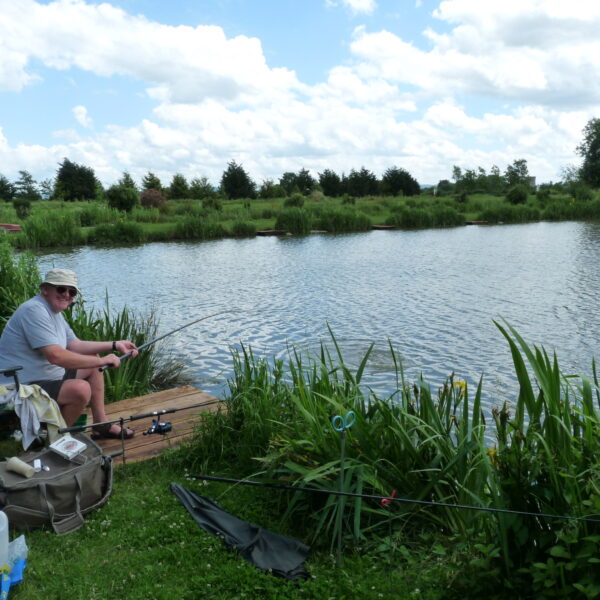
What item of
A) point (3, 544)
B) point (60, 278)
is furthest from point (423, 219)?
point (3, 544)

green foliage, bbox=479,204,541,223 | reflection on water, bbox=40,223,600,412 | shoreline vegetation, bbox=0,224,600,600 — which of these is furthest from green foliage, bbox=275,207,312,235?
shoreline vegetation, bbox=0,224,600,600

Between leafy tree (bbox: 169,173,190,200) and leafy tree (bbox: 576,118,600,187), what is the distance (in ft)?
110

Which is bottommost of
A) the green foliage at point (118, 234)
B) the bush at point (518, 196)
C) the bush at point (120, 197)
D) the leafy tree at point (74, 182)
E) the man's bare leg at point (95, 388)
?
the man's bare leg at point (95, 388)

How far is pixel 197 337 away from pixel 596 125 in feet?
177

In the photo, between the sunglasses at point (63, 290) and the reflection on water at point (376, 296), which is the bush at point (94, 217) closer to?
the reflection on water at point (376, 296)

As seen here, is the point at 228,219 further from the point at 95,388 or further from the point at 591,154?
the point at 591,154

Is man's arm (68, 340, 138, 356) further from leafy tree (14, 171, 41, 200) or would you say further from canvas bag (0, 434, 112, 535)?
leafy tree (14, 171, 41, 200)

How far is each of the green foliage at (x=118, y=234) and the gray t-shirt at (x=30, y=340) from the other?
749 inches

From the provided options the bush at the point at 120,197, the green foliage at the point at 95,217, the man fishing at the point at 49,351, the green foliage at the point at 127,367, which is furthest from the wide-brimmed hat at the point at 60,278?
the bush at the point at 120,197

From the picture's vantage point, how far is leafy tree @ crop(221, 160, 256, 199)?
42438mm

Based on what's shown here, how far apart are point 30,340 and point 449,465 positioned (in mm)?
2548

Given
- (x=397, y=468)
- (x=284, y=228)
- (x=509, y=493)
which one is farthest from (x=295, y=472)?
(x=284, y=228)

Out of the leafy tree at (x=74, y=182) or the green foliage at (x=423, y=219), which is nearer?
the green foliage at (x=423, y=219)

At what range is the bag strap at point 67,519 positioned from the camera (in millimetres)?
2995
